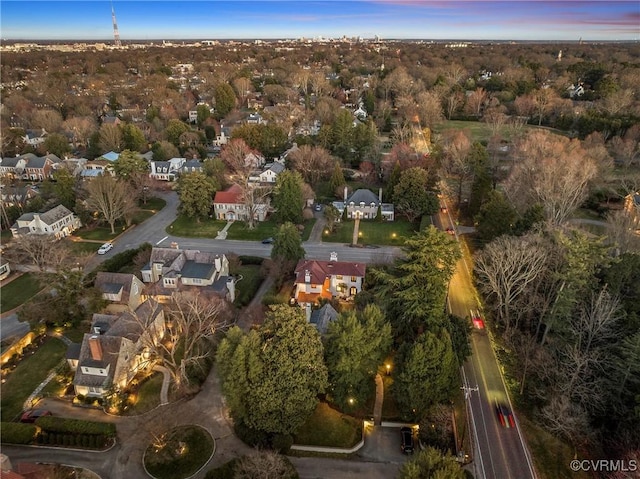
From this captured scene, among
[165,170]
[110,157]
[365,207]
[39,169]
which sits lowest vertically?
[365,207]

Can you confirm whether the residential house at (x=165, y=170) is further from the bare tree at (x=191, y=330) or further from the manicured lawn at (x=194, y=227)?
the bare tree at (x=191, y=330)

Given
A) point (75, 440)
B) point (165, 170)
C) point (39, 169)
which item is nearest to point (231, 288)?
point (75, 440)

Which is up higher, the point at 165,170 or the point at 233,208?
the point at 165,170

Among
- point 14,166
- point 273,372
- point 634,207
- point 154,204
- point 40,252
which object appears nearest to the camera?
point 273,372

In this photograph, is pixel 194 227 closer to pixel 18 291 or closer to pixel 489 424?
pixel 18 291

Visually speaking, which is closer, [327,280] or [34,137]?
[327,280]

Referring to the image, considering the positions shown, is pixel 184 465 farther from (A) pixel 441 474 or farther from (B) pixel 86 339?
(A) pixel 441 474
